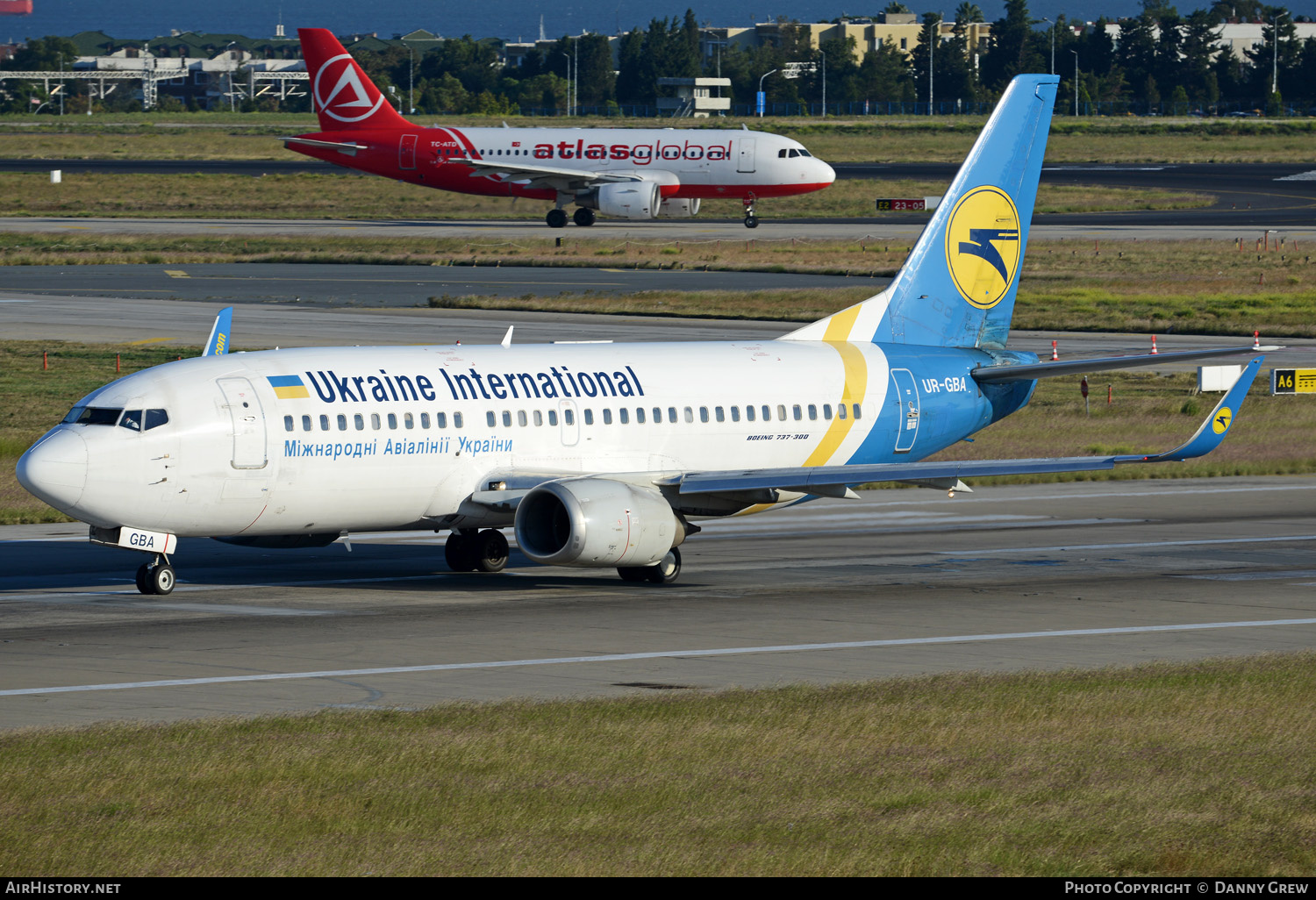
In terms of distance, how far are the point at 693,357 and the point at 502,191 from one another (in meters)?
81.7

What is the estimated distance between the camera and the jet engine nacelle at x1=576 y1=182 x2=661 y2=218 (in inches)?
4301

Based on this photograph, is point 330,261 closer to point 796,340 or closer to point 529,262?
point 529,262

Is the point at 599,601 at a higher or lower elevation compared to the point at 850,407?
lower

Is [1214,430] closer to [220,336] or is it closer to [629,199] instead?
[220,336]

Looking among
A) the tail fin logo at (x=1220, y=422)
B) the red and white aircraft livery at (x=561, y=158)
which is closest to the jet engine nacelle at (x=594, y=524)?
the tail fin logo at (x=1220, y=422)

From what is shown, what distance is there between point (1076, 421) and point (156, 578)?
3085cm

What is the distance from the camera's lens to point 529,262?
316 feet

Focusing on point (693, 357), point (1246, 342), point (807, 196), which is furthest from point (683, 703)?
point (807, 196)

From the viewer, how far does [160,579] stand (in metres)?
30.5

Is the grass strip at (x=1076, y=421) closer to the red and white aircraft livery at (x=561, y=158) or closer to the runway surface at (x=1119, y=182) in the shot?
the red and white aircraft livery at (x=561, y=158)

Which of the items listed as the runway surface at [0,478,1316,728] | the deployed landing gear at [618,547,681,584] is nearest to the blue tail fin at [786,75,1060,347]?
the runway surface at [0,478,1316,728]

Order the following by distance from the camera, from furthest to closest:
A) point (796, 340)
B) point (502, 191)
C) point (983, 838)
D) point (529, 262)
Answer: point (502, 191)
point (529, 262)
point (796, 340)
point (983, 838)

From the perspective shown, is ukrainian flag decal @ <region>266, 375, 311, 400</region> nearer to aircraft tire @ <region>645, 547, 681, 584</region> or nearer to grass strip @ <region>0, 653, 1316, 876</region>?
aircraft tire @ <region>645, 547, 681, 584</region>

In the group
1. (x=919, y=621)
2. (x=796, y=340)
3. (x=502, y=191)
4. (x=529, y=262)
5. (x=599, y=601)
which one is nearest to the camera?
(x=919, y=621)
